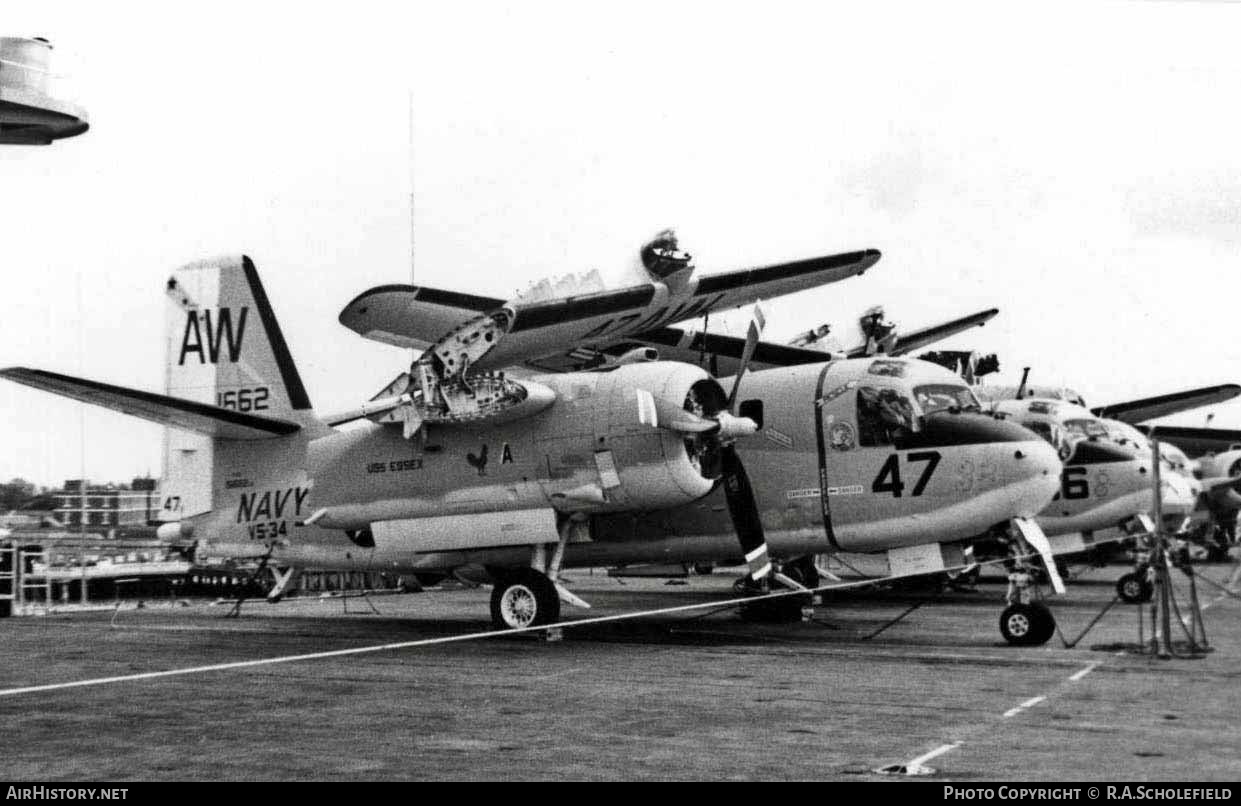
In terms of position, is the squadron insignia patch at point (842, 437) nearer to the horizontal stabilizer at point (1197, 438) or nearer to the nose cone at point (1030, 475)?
the nose cone at point (1030, 475)

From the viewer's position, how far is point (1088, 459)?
82.2 feet

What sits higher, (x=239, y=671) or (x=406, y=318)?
(x=406, y=318)

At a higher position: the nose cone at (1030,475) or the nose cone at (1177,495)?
the nose cone at (1030,475)

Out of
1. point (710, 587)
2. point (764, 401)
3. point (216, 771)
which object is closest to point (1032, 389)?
point (710, 587)

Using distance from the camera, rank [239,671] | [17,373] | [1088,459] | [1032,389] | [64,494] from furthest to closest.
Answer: [64,494] → [1032,389] → [1088,459] → [17,373] → [239,671]

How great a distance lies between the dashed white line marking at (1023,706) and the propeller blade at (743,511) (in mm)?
6881

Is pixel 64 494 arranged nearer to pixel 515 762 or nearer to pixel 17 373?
pixel 17 373

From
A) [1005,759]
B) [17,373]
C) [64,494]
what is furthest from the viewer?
[64,494]

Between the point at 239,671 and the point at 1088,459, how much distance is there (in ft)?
55.8

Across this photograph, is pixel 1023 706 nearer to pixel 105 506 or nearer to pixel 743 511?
pixel 743 511

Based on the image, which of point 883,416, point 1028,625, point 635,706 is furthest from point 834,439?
point 635,706

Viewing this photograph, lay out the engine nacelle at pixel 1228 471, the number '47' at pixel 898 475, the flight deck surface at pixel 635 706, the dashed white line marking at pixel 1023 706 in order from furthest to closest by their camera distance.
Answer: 1. the engine nacelle at pixel 1228 471
2. the number '47' at pixel 898 475
3. the dashed white line marking at pixel 1023 706
4. the flight deck surface at pixel 635 706

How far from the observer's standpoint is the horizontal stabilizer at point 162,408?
1727 centimetres

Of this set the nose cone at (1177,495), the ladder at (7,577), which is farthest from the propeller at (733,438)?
the ladder at (7,577)
